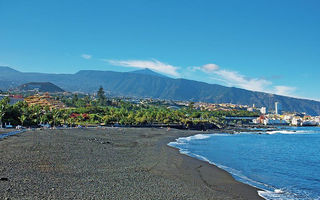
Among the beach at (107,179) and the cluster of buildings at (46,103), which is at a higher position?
the cluster of buildings at (46,103)

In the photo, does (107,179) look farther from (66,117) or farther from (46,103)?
(46,103)

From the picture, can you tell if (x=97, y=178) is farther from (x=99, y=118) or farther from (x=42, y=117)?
(x=99, y=118)

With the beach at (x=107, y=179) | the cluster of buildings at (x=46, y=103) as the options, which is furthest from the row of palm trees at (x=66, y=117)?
the beach at (x=107, y=179)

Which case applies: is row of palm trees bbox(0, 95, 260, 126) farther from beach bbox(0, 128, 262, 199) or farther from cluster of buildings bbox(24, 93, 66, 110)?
beach bbox(0, 128, 262, 199)

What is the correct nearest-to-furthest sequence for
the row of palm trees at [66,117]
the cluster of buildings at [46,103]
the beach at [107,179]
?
the beach at [107,179] < the row of palm trees at [66,117] < the cluster of buildings at [46,103]

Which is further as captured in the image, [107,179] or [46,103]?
[46,103]

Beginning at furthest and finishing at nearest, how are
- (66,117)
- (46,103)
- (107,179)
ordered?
1. (46,103)
2. (66,117)
3. (107,179)

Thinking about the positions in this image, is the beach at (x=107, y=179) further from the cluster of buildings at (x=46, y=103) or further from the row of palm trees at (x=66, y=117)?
the cluster of buildings at (x=46, y=103)

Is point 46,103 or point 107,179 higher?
point 46,103

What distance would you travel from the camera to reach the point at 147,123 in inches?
3812

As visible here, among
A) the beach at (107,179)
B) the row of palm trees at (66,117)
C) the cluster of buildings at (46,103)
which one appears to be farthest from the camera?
the cluster of buildings at (46,103)

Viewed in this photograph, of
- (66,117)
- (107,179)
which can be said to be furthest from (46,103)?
(107,179)

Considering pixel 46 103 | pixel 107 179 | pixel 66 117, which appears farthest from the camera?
pixel 46 103

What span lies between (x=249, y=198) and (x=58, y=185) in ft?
32.9
